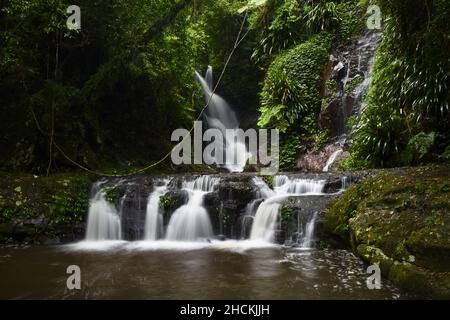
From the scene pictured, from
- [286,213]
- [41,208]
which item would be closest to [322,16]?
[286,213]

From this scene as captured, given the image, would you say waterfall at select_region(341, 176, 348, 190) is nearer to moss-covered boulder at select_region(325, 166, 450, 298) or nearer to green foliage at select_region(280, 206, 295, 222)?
moss-covered boulder at select_region(325, 166, 450, 298)

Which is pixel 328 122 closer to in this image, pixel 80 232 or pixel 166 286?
pixel 80 232

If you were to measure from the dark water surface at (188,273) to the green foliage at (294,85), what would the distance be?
7.37 m

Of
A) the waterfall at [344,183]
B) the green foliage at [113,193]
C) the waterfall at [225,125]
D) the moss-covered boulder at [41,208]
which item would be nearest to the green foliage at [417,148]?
the waterfall at [344,183]

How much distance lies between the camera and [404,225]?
17.4 feet

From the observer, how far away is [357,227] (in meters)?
6.04

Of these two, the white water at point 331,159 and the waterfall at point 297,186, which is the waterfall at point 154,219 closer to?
the waterfall at point 297,186

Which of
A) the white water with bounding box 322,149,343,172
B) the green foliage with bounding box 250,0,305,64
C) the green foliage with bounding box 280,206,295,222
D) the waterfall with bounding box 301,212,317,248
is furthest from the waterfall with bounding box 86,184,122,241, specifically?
the green foliage with bounding box 250,0,305,64

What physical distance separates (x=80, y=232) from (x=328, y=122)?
30.0ft

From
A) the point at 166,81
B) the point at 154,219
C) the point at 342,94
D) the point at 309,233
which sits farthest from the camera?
the point at 342,94

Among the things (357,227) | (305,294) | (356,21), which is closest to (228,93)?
(356,21)

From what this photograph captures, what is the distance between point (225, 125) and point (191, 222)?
42.5 feet

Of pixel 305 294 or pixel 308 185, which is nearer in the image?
pixel 305 294

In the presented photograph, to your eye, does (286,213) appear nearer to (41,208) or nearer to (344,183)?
(344,183)
